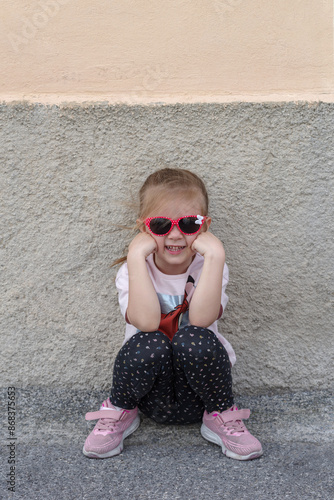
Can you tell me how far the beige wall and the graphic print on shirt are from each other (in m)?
0.91

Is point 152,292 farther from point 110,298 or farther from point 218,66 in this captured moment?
point 218,66

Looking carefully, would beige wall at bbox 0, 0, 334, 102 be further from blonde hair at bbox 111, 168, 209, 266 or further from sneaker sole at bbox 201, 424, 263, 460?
sneaker sole at bbox 201, 424, 263, 460

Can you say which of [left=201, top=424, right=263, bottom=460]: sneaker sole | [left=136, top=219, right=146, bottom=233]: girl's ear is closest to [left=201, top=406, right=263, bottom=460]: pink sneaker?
[left=201, top=424, right=263, bottom=460]: sneaker sole

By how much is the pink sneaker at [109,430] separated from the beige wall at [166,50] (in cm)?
144

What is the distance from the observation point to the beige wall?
233 cm

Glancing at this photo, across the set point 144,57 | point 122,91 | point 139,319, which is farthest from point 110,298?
point 144,57

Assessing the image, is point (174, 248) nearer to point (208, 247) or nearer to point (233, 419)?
point (208, 247)

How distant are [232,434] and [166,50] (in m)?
1.76

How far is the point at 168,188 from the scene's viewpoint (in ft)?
7.09

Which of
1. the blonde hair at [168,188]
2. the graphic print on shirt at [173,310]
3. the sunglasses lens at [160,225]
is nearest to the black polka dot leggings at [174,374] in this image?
the graphic print on shirt at [173,310]

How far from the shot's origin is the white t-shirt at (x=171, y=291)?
2215 mm

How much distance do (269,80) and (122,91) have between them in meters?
0.70

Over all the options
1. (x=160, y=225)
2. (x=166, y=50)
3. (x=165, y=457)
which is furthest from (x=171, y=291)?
(x=166, y=50)

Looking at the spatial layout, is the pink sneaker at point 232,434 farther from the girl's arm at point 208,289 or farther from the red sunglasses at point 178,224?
the red sunglasses at point 178,224
